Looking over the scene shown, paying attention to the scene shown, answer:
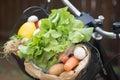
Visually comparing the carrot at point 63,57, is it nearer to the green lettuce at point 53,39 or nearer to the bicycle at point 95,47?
the green lettuce at point 53,39

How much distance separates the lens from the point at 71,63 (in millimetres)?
1949

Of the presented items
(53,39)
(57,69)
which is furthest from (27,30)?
(57,69)

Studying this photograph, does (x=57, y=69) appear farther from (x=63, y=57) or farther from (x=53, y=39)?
(x=53, y=39)

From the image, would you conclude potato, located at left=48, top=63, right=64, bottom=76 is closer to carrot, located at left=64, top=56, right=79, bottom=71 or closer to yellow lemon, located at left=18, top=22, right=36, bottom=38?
carrot, located at left=64, top=56, right=79, bottom=71

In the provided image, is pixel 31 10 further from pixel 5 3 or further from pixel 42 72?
pixel 5 3

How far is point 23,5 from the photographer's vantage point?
6723 millimetres

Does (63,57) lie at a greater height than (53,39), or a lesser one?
lesser

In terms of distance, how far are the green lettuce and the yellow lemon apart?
16cm

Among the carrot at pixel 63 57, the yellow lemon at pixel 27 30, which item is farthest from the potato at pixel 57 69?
the yellow lemon at pixel 27 30

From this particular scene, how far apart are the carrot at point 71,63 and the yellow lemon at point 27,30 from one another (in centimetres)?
41

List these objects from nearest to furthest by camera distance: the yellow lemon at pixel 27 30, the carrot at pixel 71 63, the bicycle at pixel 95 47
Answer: the carrot at pixel 71 63 → the bicycle at pixel 95 47 → the yellow lemon at pixel 27 30

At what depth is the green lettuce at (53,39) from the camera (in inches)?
78.4

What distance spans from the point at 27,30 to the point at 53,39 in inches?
12.6

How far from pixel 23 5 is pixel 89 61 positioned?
4.94 m
